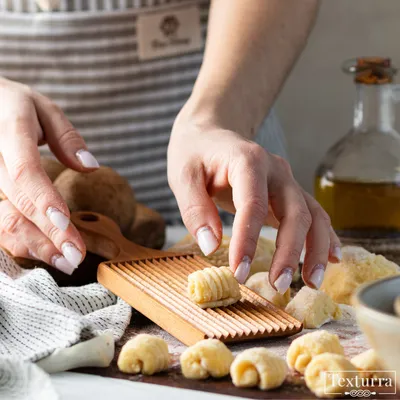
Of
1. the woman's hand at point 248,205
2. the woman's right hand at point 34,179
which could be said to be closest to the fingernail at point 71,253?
the woman's right hand at point 34,179

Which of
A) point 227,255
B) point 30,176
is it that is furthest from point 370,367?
point 30,176

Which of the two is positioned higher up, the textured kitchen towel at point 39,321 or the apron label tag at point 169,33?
the apron label tag at point 169,33

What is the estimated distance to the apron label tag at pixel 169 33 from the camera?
133cm

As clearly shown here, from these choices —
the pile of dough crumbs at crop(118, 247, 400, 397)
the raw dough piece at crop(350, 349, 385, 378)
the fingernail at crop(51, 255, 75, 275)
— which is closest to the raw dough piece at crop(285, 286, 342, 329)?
the pile of dough crumbs at crop(118, 247, 400, 397)

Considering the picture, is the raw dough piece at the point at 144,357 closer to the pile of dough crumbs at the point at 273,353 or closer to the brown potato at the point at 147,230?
the pile of dough crumbs at the point at 273,353

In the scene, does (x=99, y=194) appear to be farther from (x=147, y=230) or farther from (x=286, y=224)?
(x=286, y=224)

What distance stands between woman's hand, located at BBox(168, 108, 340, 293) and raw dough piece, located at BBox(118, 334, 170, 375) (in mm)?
136

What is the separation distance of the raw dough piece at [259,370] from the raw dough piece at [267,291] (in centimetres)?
20

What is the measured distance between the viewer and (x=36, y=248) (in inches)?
37.7

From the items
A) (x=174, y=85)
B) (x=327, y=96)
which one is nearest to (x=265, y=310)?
(x=174, y=85)

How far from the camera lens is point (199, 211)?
2.88ft

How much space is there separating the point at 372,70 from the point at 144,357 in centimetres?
65

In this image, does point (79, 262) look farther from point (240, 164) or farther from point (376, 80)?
Result: point (376, 80)

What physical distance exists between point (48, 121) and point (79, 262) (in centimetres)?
22
